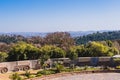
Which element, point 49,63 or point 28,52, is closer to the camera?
point 49,63

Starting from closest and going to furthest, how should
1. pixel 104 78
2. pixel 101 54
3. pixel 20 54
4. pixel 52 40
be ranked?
pixel 104 78 < pixel 20 54 < pixel 101 54 < pixel 52 40

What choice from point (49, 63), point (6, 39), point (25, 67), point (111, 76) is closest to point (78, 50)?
point (49, 63)

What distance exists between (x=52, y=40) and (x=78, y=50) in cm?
4118

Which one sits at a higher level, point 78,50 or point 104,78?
point 78,50

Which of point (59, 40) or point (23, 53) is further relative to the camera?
point (59, 40)

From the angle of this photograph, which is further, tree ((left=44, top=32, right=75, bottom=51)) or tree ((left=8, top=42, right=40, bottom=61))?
tree ((left=44, top=32, right=75, bottom=51))

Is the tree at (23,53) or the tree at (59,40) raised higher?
the tree at (59,40)

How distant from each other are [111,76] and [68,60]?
910cm

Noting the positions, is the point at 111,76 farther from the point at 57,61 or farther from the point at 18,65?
the point at 18,65

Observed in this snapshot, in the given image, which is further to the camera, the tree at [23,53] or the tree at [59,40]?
the tree at [59,40]

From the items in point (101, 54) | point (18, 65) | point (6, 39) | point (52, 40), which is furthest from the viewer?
point (6, 39)

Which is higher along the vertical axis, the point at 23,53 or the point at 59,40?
the point at 59,40

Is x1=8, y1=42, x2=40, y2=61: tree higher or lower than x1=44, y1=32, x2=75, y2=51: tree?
above

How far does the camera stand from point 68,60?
114 ft
